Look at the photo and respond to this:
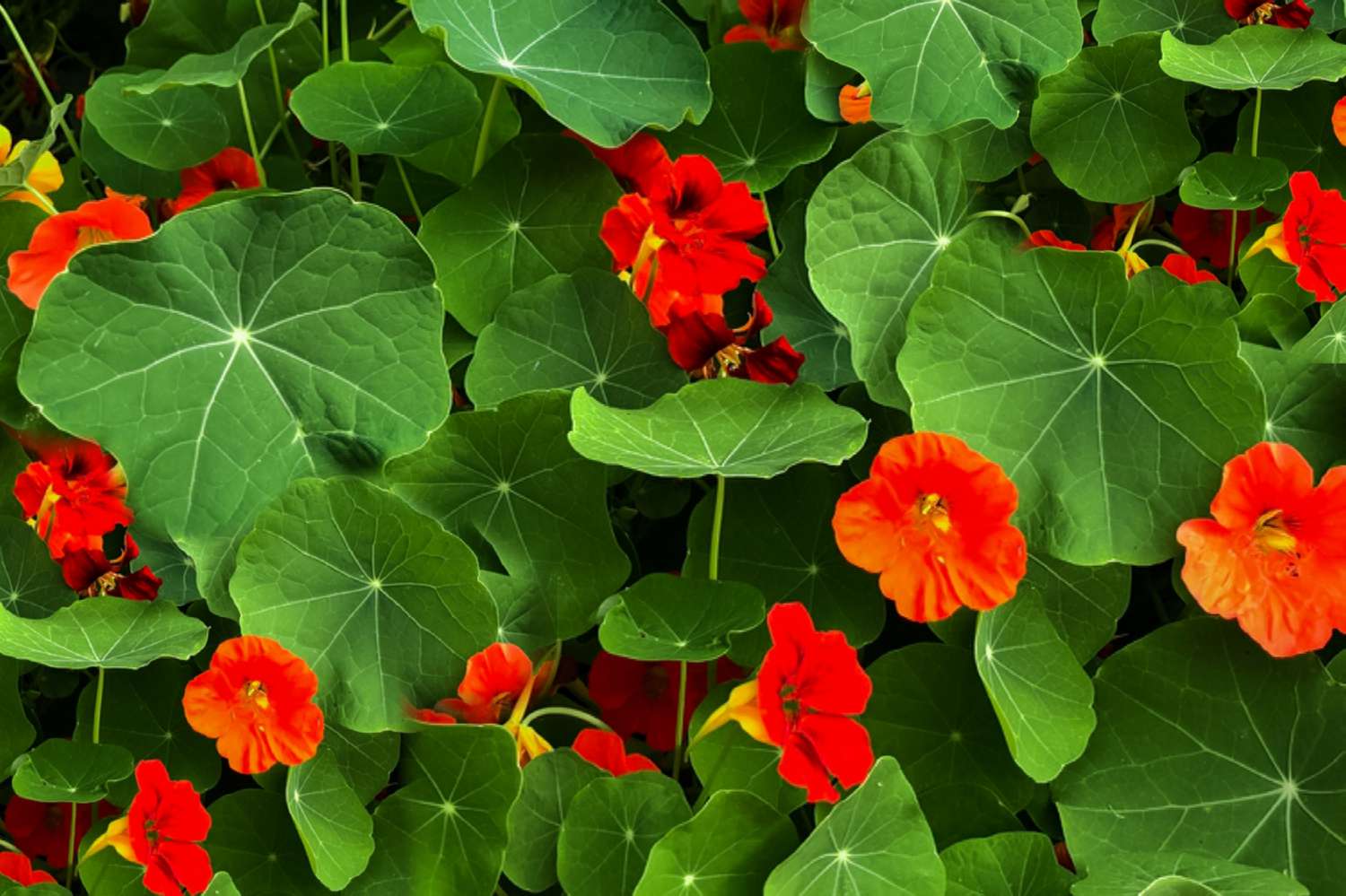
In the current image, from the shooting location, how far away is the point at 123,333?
0.97 metres

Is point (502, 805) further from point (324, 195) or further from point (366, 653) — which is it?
point (324, 195)

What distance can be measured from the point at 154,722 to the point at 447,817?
257 mm

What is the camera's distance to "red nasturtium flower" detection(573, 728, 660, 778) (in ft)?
3.17

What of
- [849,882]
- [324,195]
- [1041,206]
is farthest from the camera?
[1041,206]

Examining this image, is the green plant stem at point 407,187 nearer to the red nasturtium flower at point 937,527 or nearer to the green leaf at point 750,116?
the green leaf at point 750,116

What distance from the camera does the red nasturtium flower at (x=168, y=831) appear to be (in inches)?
35.9

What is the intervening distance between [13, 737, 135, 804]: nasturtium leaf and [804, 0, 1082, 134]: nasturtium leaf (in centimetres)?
73

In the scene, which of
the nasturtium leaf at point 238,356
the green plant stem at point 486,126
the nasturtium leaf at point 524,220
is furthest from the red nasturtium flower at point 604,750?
the green plant stem at point 486,126

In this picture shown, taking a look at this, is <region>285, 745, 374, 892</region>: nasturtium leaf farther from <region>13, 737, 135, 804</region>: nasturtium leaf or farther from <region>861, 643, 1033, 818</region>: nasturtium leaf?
<region>861, 643, 1033, 818</region>: nasturtium leaf

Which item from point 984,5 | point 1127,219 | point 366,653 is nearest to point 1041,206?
point 1127,219

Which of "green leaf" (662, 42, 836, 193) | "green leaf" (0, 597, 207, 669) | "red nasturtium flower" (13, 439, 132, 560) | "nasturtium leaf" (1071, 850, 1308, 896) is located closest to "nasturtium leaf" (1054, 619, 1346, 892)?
"nasturtium leaf" (1071, 850, 1308, 896)

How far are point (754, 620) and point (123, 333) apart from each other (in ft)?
1.58

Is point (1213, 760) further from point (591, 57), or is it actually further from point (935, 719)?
point (591, 57)

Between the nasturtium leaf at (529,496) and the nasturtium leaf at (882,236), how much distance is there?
21 cm
